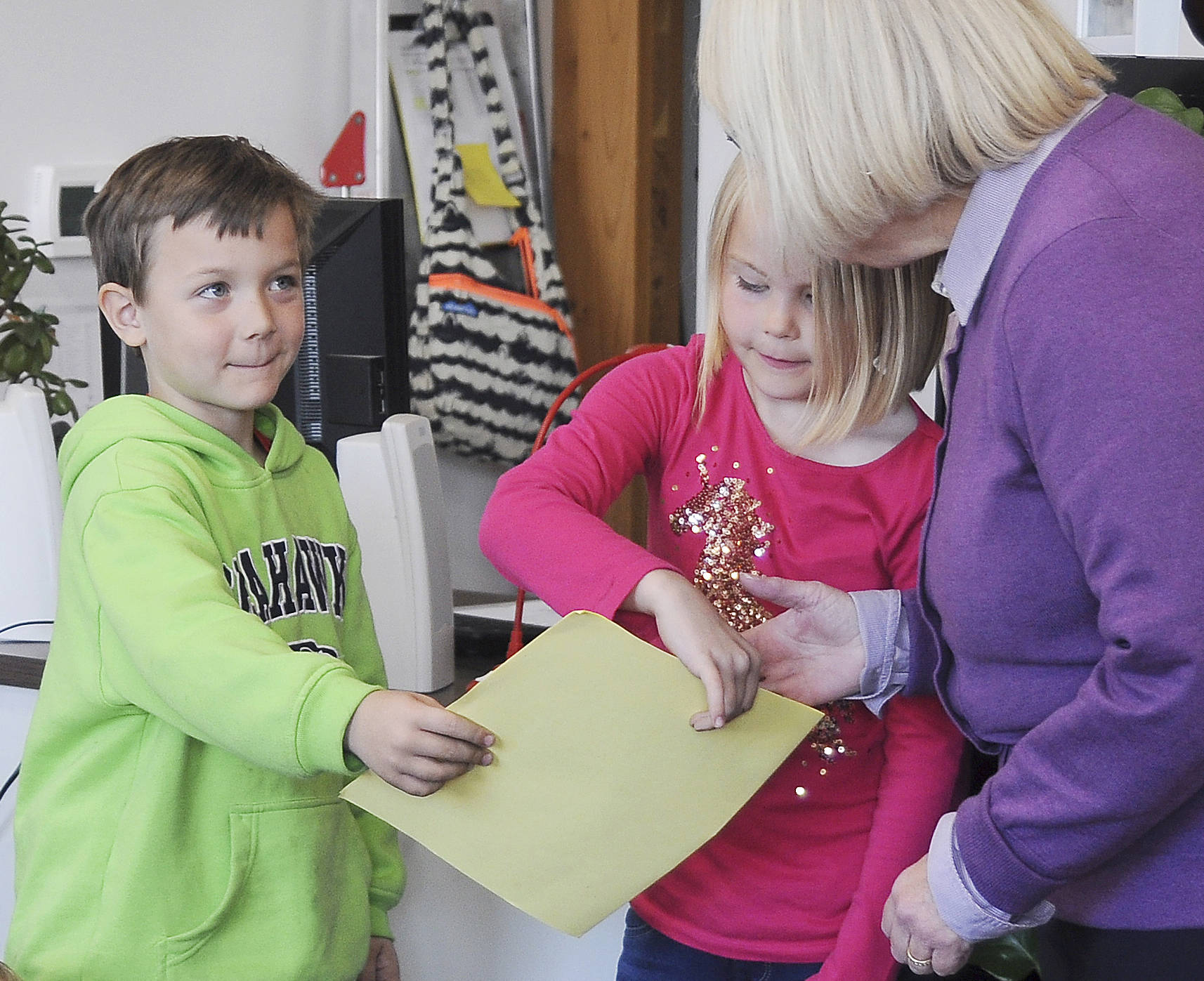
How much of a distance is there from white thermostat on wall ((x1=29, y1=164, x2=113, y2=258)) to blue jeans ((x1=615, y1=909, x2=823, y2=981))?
183 cm

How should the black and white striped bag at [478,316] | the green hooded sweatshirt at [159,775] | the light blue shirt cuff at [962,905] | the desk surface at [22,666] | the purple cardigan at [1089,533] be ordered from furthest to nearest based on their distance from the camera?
the black and white striped bag at [478,316], the desk surface at [22,666], the green hooded sweatshirt at [159,775], the light blue shirt cuff at [962,905], the purple cardigan at [1089,533]

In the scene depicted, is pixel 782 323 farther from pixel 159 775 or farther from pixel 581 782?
pixel 159 775

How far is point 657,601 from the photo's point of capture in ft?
3.05

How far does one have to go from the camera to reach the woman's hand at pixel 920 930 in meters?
0.83

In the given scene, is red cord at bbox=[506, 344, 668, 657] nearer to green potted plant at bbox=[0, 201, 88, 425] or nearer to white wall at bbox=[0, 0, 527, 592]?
green potted plant at bbox=[0, 201, 88, 425]

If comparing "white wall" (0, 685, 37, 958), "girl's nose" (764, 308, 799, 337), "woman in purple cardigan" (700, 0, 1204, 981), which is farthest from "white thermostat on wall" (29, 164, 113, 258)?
"woman in purple cardigan" (700, 0, 1204, 981)

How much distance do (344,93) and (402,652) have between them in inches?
81.0

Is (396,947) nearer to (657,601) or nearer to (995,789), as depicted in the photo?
(657,601)

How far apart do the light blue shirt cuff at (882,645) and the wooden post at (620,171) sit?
221 centimetres

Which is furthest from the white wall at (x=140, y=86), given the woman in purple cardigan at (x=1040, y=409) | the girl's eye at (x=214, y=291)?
the woman in purple cardigan at (x=1040, y=409)

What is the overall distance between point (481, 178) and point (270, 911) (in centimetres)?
229

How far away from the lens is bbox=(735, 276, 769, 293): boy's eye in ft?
3.39

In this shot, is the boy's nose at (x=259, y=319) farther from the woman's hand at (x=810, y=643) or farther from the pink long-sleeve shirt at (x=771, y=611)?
the woman's hand at (x=810, y=643)

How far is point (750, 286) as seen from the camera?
1041 millimetres
